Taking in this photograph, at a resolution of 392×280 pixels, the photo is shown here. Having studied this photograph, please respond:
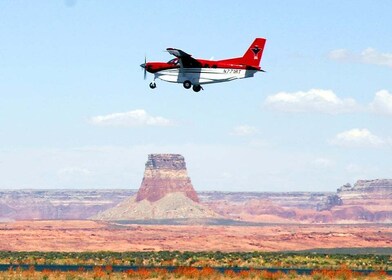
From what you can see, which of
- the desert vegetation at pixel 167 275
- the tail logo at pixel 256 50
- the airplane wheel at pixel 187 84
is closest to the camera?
the desert vegetation at pixel 167 275

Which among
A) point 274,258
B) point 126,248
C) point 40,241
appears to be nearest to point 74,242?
point 40,241

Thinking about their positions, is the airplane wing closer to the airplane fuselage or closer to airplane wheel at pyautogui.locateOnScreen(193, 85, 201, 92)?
the airplane fuselage

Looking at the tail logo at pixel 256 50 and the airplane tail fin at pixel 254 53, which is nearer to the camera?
the airplane tail fin at pixel 254 53

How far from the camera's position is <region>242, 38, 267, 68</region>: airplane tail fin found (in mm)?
75375

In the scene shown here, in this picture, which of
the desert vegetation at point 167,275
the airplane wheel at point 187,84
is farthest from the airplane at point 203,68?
the desert vegetation at point 167,275

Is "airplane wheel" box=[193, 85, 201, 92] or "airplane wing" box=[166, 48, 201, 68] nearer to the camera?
"airplane wheel" box=[193, 85, 201, 92]

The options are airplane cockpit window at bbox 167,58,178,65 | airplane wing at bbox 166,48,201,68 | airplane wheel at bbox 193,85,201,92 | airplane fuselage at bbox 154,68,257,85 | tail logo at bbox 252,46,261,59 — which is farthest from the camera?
tail logo at bbox 252,46,261,59

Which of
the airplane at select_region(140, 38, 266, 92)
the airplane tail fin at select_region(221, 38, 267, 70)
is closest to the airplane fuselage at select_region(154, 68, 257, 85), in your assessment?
the airplane at select_region(140, 38, 266, 92)

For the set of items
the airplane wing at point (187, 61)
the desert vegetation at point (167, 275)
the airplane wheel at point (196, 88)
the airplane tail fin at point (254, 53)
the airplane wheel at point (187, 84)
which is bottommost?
the desert vegetation at point (167, 275)

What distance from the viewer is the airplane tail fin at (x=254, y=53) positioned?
75.4 meters

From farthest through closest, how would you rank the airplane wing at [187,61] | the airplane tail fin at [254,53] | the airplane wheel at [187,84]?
1. the airplane tail fin at [254,53]
2. the airplane wing at [187,61]
3. the airplane wheel at [187,84]

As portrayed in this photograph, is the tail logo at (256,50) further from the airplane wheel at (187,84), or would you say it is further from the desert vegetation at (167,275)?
the desert vegetation at (167,275)

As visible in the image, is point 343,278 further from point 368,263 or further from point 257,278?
point 368,263

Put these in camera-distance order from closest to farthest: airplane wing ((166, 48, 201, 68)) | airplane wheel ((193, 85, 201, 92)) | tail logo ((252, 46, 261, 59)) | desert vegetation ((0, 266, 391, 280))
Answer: desert vegetation ((0, 266, 391, 280))
airplane wheel ((193, 85, 201, 92))
airplane wing ((166, 48, 201, 68))
tail logo ((252, 46, 261, 59))
